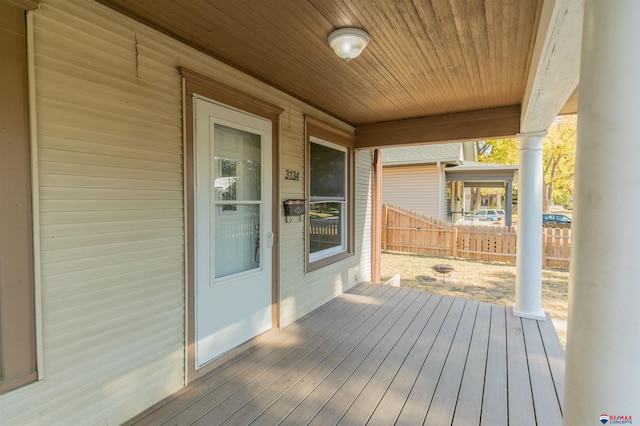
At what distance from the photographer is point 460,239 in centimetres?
864

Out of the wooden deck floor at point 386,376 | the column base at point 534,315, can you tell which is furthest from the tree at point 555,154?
the wooden deck floor at point 386,376

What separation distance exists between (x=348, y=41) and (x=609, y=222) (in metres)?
1.92

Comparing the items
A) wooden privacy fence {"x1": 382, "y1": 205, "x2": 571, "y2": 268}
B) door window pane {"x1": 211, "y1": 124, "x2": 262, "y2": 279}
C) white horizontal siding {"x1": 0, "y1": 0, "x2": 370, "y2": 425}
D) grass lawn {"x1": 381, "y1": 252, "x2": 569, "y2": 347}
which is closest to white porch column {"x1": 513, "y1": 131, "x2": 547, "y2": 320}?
grass lawn {"x1": 381, "y1": 252, "x2": 569, "y2": 347}

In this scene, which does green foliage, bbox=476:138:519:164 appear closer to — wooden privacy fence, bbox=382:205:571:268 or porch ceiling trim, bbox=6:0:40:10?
wooden privacy fence, bbox=382:205:571:268

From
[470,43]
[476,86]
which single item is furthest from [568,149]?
[470,43]

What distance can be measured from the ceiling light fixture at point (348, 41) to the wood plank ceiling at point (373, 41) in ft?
0.15

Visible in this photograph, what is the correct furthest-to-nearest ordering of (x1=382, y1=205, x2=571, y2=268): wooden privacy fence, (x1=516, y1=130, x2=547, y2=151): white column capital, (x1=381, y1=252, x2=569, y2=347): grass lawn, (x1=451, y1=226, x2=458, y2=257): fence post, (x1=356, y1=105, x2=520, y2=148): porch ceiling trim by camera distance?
(x1=451, y1=226, x2=458, y2=257): fence post, (x1=382, y1=205, x2=571, y2=268): wooden privacy fence, (x1=381, y1=252, x2=569, y2=347): grass lawn, (x1=356, y1=105, x2=520, y2=148): porch ceiling trim, (x1=516, y1=130, x2=547, y2=151): white column capital

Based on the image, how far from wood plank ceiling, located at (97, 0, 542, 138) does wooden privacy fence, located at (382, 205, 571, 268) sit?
558 cm

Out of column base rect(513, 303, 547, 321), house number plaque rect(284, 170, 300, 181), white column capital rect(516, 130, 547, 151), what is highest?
white column capital rect(516, 130, 547, 151)

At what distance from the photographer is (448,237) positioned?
8781mm

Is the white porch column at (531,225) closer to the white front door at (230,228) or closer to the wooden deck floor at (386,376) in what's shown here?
the wooden deck floor at (386,376)

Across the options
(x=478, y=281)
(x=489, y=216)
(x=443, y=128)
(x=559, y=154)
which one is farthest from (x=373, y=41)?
(x=489, y=216)

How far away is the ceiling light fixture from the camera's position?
214 centimetres

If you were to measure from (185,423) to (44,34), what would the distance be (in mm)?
2386
